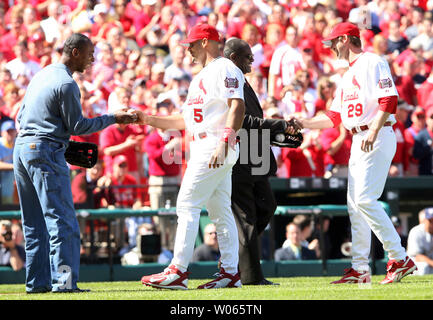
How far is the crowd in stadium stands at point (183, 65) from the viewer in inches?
525

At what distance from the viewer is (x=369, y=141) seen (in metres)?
8.01

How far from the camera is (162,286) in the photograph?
7660mm

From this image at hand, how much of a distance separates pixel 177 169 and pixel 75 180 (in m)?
1.81

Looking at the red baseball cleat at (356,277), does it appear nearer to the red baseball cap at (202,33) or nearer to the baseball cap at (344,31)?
the baseball cap at (344,31)

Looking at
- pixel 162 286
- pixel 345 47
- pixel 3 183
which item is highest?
pixel 345 47

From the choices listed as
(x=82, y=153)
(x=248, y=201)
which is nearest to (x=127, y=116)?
(x=82, y=153)

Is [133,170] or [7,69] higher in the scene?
[7,69]

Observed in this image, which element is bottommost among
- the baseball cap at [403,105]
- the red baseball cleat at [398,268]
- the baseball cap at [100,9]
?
the red baseball cleat at [398,268]

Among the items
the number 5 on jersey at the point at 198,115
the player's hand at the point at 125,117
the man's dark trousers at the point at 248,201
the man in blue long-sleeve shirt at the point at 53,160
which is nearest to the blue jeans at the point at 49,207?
the man in blue long-sleeve shirt at the point at 53,160

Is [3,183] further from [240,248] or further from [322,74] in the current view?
[322,74]

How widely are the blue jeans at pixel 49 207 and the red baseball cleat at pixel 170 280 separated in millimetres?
614

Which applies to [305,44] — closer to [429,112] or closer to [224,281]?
[429,112]

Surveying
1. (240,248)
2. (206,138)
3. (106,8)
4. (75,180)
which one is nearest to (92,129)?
(206,138)
